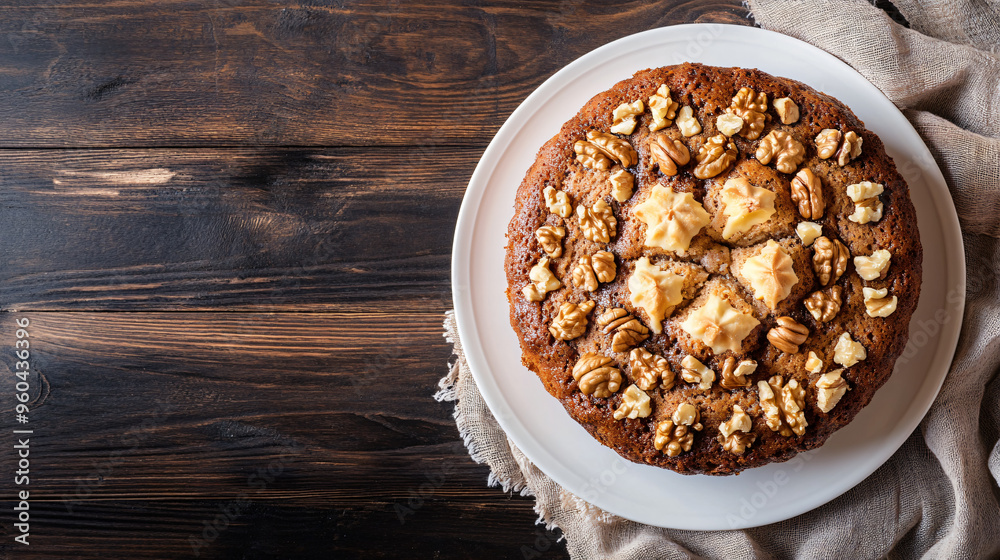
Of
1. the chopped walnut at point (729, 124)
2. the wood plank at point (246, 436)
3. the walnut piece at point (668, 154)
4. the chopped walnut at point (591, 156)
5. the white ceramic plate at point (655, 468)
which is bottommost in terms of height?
the wood plank at point (246, 436)

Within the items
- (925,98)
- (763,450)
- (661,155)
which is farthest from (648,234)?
(925,98)

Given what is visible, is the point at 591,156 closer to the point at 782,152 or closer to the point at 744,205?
the point at 744,205

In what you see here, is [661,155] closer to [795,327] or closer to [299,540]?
[795,327]

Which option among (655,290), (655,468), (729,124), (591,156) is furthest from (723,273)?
(655,468)

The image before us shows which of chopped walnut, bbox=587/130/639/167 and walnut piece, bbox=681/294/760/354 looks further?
chopped walnut, bbox=587/130/639/167

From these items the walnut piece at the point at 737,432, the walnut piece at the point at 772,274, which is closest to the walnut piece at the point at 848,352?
the walnut piece at the point at 772,274

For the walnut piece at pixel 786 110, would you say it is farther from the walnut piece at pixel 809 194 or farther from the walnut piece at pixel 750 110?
the walnut piece at pixel 809 194

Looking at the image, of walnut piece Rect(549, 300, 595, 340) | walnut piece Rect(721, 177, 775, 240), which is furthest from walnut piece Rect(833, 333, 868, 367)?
walnut piece Rect(549, 300, 595, 340)

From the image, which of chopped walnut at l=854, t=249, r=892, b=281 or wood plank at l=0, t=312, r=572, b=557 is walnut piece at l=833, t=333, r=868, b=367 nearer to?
chopped walnut at l=854, t=249, r=892, b=281
